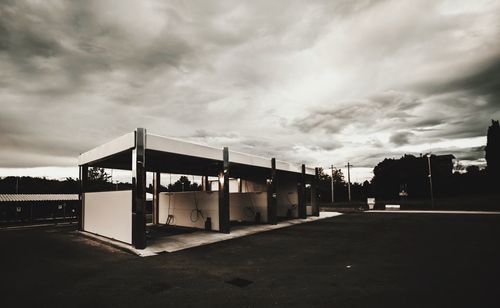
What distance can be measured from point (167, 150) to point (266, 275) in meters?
7.45

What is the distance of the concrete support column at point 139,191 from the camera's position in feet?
36.8

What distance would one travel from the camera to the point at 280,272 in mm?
7793

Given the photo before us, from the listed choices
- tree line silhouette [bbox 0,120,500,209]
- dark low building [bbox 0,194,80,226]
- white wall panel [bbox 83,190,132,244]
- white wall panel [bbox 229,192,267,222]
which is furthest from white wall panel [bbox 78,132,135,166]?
tree line silhouette [bbox 0,120,500,209]

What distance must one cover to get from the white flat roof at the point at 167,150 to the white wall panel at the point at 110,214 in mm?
2169

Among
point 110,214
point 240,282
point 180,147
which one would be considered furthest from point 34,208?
point 240,282

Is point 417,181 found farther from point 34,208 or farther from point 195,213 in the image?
point 34,208

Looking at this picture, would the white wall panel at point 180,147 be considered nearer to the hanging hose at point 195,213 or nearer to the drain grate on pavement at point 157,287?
the hanging hose at point 195,213

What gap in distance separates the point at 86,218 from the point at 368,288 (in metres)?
17.9

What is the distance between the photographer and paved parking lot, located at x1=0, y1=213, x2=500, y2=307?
571 cm

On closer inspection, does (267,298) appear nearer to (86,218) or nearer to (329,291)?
(329,291)

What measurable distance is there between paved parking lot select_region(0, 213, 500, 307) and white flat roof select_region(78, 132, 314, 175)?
15.1 ft

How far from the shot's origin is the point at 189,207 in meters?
19.2

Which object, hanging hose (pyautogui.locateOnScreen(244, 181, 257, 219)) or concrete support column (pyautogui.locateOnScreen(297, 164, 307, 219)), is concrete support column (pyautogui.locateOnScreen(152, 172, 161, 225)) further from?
concrete support column (pyautogui.locateOnScreen(297, 164, 307, 219))

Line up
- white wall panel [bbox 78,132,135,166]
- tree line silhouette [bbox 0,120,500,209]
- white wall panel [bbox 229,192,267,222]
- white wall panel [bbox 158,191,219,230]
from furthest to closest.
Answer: tree line silhouette [bbox 0,120,500,209] < white wall panel [bbox 229,192,267,222] < white wall panel [bbox 158,191,219,230] < white wall panel [bbox 78,132,135,166]
